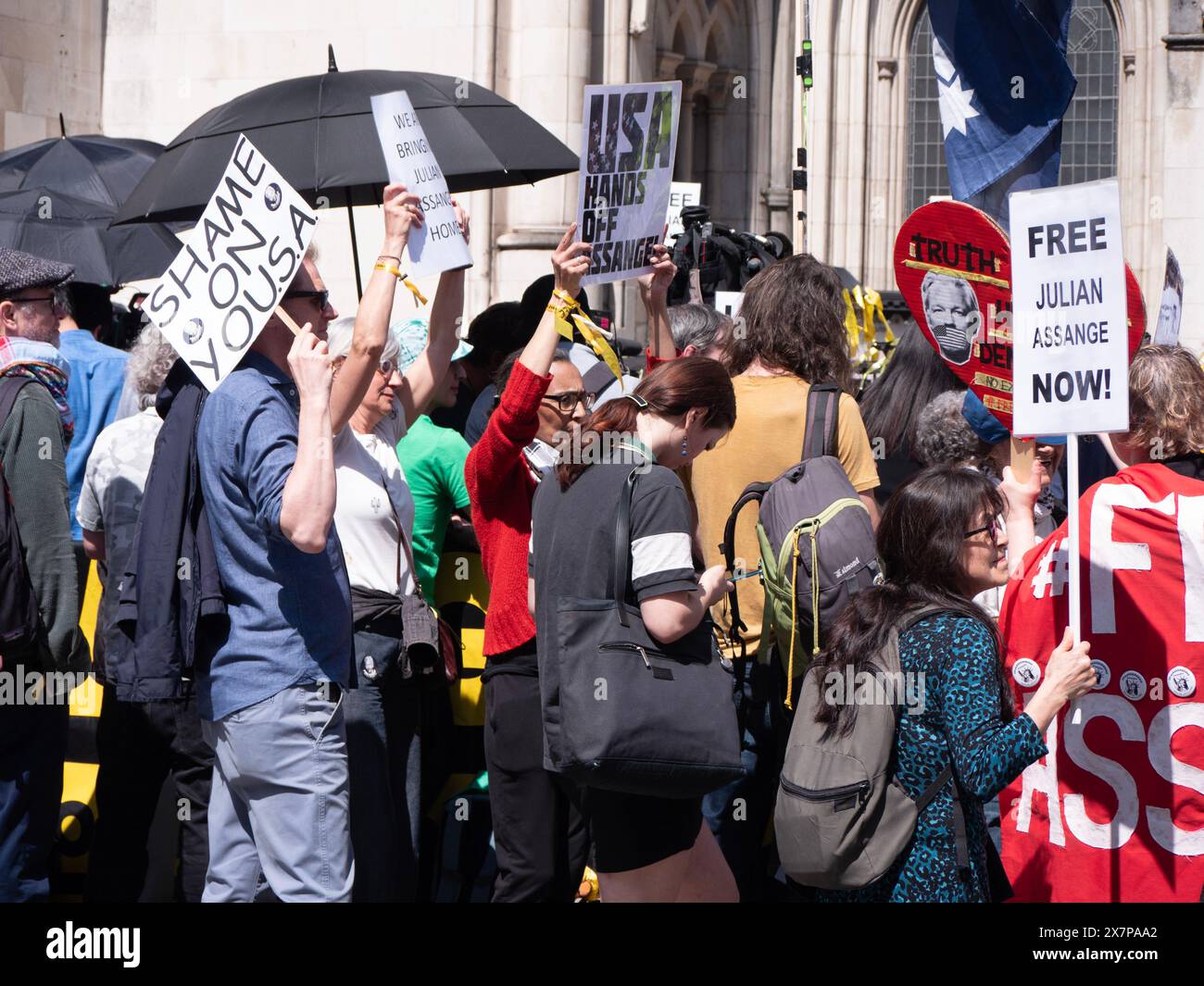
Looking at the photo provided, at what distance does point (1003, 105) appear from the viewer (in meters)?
5.96

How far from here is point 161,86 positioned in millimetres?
13531

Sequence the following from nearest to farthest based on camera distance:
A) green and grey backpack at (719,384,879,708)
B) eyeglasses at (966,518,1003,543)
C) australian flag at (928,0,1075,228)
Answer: eyeglasses at (966,518,1003,543)
green and grey backpack at (719,384,879,708)
australian flag at (928,0,1075,228)

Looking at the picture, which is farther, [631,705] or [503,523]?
[503,523]

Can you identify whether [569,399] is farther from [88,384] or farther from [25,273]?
[88,384]

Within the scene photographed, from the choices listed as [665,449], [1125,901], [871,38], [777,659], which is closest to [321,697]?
[665,449]

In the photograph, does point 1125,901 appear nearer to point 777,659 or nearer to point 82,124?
point 777,659

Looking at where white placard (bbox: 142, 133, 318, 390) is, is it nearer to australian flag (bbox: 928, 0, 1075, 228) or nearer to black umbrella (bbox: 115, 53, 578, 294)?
black umbrella (bbox: 115, 53, 578, 294)

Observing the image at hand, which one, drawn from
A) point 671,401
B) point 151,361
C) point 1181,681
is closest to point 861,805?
point 1181,681

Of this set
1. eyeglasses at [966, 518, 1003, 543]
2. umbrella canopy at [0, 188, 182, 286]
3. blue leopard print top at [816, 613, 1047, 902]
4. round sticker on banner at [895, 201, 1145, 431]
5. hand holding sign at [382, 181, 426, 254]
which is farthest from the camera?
umbrella canopy at [0, 188, 182, 286]

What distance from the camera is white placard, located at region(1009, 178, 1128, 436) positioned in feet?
13.6

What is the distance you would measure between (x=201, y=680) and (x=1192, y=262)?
1457 centimetres

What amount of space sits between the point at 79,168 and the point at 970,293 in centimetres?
542

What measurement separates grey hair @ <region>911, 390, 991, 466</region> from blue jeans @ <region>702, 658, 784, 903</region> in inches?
38.9

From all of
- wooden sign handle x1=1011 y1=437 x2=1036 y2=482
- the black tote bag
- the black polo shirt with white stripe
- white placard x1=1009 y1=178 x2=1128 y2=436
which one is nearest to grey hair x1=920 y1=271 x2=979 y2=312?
wooden sign handle x1=1011 y1=437 x2=1036 y2=482
